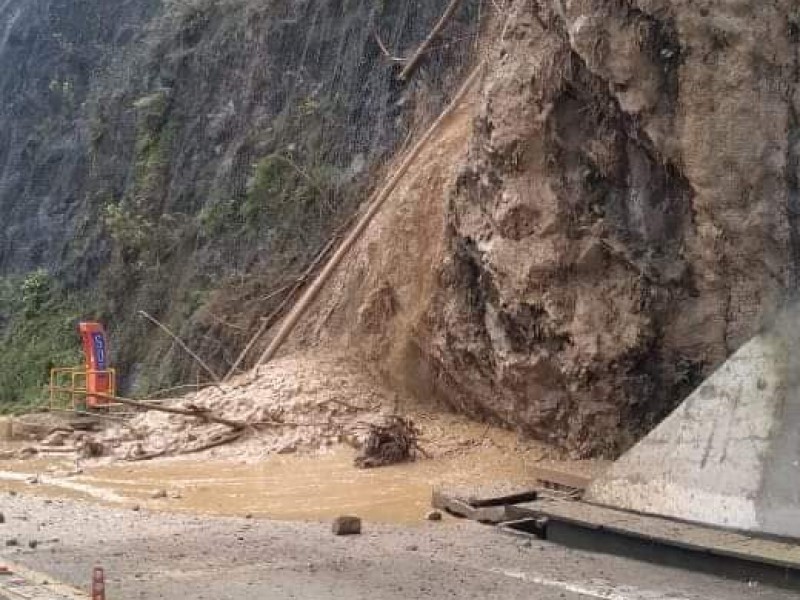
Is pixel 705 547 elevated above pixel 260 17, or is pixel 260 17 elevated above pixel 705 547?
pixel 260 17

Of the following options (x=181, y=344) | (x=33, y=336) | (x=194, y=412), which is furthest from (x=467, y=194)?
(x=33, y=336)

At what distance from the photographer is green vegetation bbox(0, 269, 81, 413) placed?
26.9 m

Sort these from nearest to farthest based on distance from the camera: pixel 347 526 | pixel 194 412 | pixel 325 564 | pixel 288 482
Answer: pixel 325 564 → pixel 347 526 → pixel 288 482 → pixel 194 412

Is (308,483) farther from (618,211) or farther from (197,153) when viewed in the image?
(197,153)

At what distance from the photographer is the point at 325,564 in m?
9.16

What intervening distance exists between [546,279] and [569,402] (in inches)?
64.6

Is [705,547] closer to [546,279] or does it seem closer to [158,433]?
[546,279]

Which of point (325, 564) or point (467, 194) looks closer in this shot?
point (325, 564)

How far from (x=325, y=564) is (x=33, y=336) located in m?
21.3

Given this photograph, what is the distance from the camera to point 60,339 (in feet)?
90.9

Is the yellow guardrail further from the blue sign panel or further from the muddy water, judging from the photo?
the muddy water

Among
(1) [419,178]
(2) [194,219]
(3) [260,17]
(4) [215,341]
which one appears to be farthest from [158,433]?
(3) [260,17]

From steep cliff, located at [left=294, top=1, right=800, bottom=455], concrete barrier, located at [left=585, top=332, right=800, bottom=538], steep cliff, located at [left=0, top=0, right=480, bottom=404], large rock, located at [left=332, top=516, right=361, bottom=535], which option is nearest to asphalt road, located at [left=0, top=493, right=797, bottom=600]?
large rock, located at [left=332, top=516, right=361, bottom=535]

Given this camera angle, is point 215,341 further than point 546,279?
Yes
